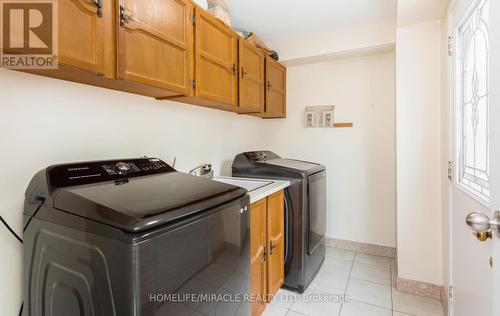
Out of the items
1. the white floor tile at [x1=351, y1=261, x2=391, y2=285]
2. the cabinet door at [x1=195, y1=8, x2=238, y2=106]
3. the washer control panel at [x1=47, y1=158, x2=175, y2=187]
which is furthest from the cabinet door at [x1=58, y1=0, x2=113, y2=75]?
the white floor tile at [x1=351, y1=261, x2=391, y2=285]

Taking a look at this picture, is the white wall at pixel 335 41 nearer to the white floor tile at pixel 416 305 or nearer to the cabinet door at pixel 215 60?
the cabinet door at pixel 215 60

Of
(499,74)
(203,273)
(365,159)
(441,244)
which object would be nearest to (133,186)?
(203,273)

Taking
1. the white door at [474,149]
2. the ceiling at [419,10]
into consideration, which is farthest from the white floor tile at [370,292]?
the ceiling at [419,10]

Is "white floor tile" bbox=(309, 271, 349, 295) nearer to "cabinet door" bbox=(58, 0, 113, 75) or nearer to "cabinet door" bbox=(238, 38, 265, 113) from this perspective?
"cabinet door" bbox=(238, 38, 265, 113)

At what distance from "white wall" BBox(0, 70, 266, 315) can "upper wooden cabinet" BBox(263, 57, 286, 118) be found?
981 mm

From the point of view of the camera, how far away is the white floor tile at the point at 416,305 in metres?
1.91

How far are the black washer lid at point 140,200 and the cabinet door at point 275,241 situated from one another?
739mm

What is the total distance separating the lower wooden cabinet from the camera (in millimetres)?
1680

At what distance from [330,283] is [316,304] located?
350mm

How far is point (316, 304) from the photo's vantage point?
6.66ft

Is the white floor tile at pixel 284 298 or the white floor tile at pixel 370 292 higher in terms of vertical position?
the white floor tile at pixel 370 292

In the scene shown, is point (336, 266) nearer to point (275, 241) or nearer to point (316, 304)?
point (316, 304)

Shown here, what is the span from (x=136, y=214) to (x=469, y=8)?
1.81 m

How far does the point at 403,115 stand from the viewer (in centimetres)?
213
